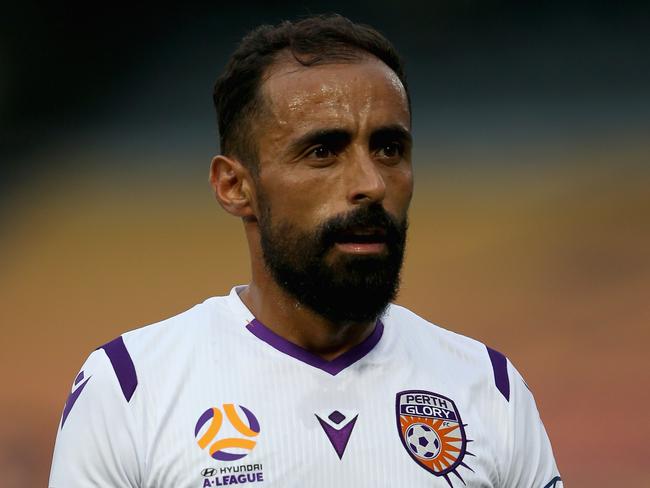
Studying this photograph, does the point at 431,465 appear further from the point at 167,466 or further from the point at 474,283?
the point at 474,283

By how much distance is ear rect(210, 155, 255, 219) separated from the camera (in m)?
2.64

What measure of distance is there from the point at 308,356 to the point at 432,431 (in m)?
0.34

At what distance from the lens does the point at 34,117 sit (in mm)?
6977

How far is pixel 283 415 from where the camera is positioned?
96.7 inches

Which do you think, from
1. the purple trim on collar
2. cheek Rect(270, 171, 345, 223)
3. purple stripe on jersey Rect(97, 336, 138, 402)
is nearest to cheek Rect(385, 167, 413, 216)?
cheek Rect(270, 171, 345, 223)

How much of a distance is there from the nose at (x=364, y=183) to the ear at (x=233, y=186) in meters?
0.31

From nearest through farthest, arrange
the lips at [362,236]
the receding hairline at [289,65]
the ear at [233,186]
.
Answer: the lips at [362,236]
the receding hairline at [289,65]
the ear at [233,186]

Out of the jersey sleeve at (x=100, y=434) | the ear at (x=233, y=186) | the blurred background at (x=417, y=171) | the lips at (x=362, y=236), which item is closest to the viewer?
the jersey sleeve at (x=100, y=434)

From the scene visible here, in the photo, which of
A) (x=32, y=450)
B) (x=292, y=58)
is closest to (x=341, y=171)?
(x=292, y=58)

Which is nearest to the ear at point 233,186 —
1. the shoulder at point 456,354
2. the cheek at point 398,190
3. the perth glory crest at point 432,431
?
the cheek at point 398,190

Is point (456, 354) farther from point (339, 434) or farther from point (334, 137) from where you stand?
point (334, 137)

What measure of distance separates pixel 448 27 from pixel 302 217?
15.8 ft

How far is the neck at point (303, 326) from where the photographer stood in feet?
8.50

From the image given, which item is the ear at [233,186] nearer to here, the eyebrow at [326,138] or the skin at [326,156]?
the skin at [326,156]
